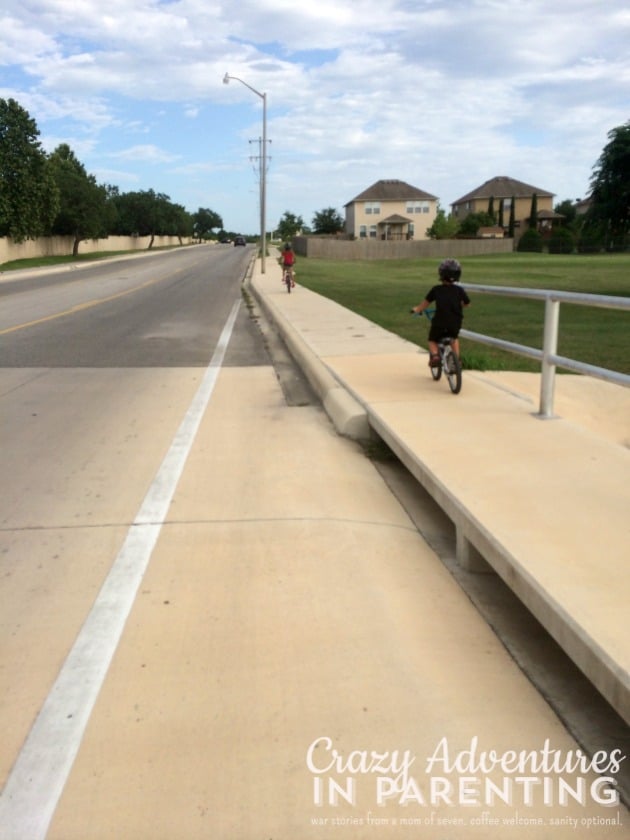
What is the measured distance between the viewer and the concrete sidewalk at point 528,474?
3590 mm

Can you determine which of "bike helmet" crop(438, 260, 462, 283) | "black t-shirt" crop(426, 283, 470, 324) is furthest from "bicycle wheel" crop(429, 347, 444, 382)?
"bike helmet" crop(438, 260, 462, 283)

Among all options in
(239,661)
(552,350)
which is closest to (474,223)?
(552,350)

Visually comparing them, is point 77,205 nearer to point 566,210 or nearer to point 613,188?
point 613,188

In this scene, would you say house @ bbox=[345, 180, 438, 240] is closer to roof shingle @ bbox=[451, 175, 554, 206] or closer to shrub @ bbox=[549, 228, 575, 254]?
roof shingle @ bbox=[451, 175, 554, 206]

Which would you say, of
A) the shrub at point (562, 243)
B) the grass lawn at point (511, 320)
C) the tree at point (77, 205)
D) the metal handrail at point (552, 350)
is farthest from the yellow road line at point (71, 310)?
the shrub at point (562, 243)

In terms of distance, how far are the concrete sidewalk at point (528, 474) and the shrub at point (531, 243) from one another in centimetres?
8246

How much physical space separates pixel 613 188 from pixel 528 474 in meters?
25.0

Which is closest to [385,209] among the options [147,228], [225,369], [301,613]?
[147,228]

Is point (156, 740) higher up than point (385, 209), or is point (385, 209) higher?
point (385, 209)

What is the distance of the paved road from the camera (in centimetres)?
280

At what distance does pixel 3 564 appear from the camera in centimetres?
482

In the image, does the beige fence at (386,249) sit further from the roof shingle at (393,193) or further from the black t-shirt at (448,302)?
the black t-shirt at (448,302)

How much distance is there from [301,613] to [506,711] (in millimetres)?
1195

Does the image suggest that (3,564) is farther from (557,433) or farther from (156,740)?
(557,433)
